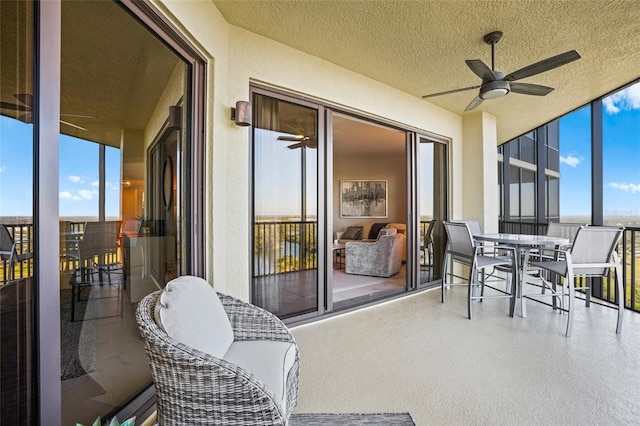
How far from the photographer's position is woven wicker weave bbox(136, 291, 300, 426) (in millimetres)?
1208

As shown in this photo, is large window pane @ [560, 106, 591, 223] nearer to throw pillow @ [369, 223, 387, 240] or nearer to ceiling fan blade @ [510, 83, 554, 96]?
ceiling fan blade @ [510, 83, 554, 96]

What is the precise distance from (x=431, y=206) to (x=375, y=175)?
3.56 meters

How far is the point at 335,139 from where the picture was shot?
6.67 m

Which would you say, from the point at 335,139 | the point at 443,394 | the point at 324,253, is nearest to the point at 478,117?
the point at 335,139

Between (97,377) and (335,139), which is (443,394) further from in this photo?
(335,139)

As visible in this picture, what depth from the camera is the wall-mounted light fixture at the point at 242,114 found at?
2.60 metres

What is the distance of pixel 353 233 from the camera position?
761cm

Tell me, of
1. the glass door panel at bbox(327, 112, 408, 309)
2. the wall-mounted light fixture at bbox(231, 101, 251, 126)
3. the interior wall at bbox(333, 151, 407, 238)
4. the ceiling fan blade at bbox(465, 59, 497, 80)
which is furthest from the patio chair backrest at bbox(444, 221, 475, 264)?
the interior wall at bbox(333, 151, 407, 238)

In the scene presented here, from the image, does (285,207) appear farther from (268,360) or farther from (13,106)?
(13,106)

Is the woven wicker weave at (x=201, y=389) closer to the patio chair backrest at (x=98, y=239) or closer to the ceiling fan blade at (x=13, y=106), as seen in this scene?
the patio chair backrest at (x=98, y=239)

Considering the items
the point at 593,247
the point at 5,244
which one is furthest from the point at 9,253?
the point at 593,247

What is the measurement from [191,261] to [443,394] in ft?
6.14

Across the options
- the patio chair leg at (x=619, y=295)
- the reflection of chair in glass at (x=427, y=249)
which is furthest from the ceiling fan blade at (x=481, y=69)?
the reflection of chair in glass at (x=427, y=249)

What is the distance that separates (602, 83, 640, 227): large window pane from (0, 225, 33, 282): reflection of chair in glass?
5.67 meters
